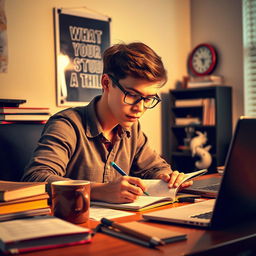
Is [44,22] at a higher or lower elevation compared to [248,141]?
higher

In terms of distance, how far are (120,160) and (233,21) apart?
263 cm

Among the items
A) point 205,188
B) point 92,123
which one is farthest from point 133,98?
point 205,188

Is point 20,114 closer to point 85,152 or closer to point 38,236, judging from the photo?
point 85,152

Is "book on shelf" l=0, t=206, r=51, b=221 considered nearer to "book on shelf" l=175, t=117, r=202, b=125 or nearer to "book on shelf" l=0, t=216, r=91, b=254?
"book on shelf" l=0, t=216, r=91, b=254

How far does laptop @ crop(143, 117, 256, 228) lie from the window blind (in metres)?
2.98

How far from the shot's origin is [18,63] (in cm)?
313

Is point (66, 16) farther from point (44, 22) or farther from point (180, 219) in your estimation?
point (180, 219)

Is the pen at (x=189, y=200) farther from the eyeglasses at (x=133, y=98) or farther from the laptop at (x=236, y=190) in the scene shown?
the eyeglasses at (x=133, y=98)

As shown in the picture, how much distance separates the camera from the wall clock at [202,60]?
13.2 ft

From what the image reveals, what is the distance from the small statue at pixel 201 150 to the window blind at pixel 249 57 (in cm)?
48

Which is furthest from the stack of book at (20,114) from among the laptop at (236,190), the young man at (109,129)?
the laptop at (236,190)

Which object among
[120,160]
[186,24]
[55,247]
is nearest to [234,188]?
[55,247]

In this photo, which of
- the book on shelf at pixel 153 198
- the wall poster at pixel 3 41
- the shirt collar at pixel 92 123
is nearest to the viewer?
the book on shelf at pixel 153 198

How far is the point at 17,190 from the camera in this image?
3.23ft
